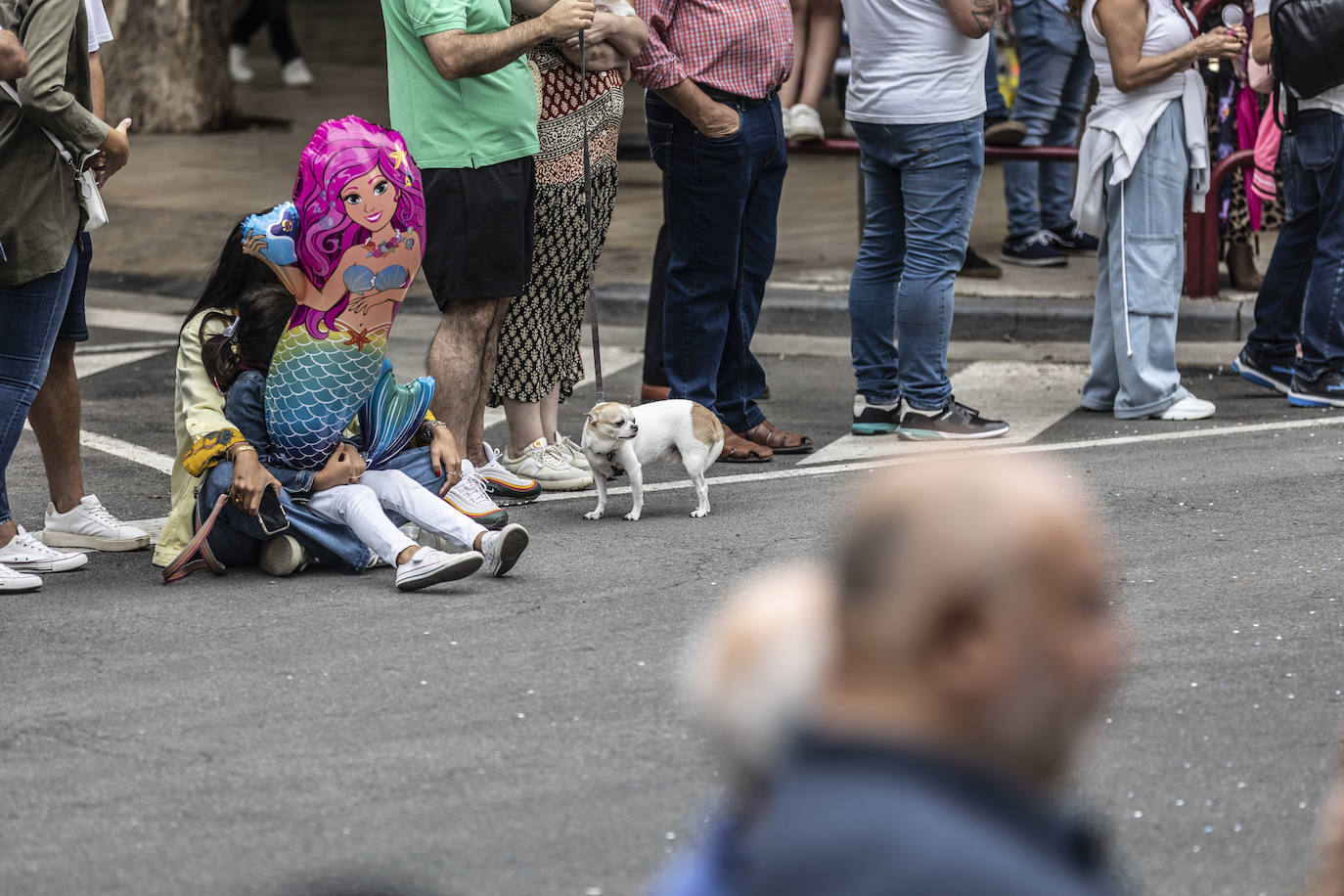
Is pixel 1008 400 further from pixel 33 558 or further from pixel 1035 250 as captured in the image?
pixel 33 558

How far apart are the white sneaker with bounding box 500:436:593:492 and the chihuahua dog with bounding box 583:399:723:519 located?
453mm

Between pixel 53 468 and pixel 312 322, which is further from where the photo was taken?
pixel 53 468

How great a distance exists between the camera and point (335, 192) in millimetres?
4531

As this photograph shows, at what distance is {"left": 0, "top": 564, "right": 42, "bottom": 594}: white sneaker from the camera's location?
4.62 m

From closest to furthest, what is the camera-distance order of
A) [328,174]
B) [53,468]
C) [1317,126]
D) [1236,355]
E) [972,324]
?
[328,174] < [53,468] < [1317,126] < [1236,355] < [972,324]

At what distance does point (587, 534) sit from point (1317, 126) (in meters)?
3.27

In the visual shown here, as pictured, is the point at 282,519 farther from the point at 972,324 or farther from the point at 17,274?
the point at 972,324

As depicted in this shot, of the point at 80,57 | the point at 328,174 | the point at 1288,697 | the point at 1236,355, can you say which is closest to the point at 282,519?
the point at 328,174

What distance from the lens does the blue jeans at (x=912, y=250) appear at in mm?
6188

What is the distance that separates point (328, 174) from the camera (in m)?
4.52

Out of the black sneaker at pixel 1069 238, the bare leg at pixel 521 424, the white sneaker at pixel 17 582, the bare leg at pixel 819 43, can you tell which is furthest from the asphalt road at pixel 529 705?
the black sneaker at pixel 1069 238

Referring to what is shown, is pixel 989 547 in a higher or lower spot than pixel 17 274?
higher

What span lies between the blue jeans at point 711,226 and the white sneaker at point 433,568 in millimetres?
1710

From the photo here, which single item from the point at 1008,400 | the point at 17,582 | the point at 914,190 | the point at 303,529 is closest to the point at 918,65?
the point at 914,190
